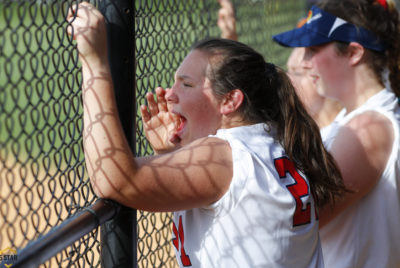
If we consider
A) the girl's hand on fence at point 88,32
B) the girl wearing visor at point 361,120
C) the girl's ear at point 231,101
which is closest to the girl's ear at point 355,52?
the girl wearing visor at point 361,120

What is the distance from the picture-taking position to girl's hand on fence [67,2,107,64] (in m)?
1.18

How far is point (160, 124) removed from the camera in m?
1.53

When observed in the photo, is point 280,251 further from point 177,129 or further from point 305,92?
point 305,92

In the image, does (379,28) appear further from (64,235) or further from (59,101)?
(64,235)

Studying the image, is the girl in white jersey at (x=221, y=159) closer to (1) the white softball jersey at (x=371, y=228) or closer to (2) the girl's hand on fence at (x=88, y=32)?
(2) the girl's hand on fence at (x=88, y=32)

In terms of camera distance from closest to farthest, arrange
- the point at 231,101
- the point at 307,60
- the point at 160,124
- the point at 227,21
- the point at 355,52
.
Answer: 1. the point at 231,101
2. the point at 160,124
3. the point at 355,52
4. the point at 307,60
5. the point at 227,21

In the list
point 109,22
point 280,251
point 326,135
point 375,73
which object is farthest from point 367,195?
point 109,22

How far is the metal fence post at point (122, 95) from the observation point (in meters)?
1.29

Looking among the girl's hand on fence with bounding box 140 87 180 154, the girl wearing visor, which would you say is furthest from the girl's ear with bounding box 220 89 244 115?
the girl wearing visor

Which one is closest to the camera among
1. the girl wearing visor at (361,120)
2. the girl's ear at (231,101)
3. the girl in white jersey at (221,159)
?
the girl in white jersey at (221,159)

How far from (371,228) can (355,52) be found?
625 millimetres

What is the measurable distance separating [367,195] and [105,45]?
1027mm

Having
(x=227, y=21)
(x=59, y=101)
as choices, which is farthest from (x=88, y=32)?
(x=227, y=21)

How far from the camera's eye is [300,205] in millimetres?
1354
